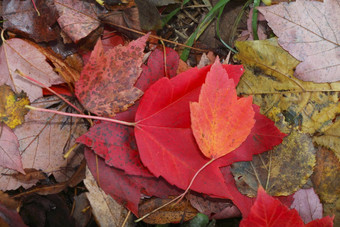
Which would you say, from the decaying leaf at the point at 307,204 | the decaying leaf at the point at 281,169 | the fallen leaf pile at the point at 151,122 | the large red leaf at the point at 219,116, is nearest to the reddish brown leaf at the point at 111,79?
the fallen leaf pile at the point at 151,122

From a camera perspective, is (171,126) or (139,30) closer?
(171,126)

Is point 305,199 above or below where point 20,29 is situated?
below

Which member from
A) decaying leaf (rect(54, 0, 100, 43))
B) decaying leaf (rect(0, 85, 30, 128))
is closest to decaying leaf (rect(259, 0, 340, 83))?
decaying leaf (rect(54, 0, 100, 43))

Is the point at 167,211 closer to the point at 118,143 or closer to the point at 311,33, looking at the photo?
the point at 118,143

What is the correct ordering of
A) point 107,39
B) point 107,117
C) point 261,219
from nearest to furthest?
1. point 261,219
2. point 107,117
3. point 107,39

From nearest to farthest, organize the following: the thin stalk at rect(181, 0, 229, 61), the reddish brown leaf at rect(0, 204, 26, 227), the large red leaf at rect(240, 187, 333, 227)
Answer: the large red leaf at rect(240, 187, 333, 227) → the reddish brown leaf at rect(0, 204, 26, 227) → the thin stalk at rect(181, 0, 229, 61)

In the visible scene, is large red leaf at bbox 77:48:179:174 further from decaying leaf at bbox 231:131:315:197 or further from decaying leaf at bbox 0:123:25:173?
decaying leaf at bbox 231:131:315:197

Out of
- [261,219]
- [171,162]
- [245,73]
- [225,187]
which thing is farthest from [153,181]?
[245,73]

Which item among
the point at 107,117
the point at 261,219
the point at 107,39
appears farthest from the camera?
the point at 107,39

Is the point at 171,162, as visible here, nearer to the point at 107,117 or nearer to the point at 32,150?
the point at 107,117
